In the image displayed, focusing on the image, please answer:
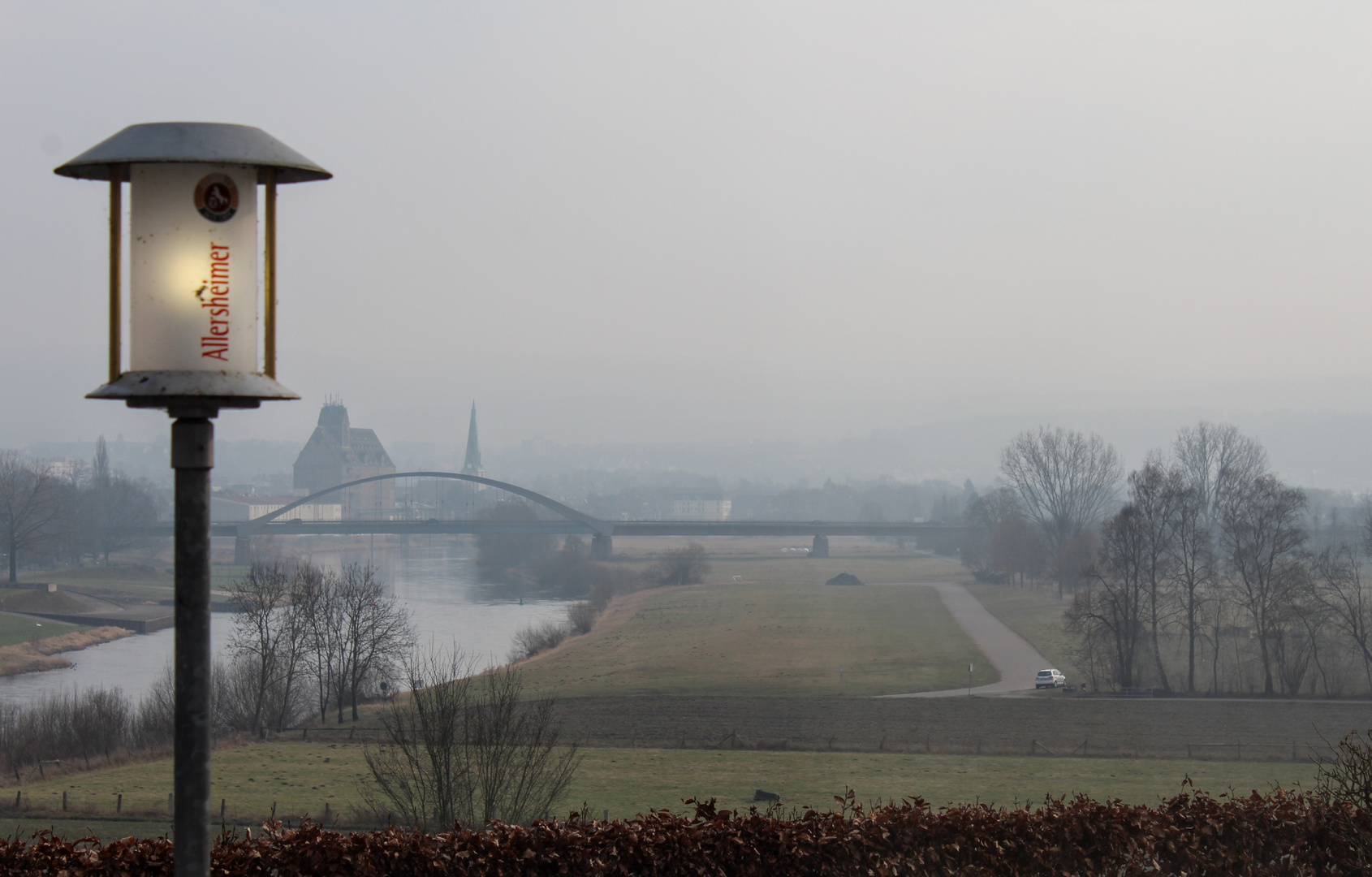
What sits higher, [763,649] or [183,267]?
[183,267]

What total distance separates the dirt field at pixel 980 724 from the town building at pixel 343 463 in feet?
276

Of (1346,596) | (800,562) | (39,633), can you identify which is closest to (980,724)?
(1346,596)

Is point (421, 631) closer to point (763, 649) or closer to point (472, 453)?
point (763, 649)

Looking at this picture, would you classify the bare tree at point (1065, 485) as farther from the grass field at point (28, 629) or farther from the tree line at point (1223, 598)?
the grass field at point (28, 629)

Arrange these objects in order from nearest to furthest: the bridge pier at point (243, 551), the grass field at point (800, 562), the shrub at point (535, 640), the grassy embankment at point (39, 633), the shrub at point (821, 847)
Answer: the shrub at point (821, 847), the grassy embankment at point (39, 633), the shrub at point (535, 640), the bridge pier at point (243, 551), the grass field at point (800, 562)

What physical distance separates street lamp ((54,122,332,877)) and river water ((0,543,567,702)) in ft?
51.1

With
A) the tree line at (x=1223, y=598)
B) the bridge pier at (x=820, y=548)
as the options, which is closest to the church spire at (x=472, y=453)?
the bridge pier at (x=820, y=548)

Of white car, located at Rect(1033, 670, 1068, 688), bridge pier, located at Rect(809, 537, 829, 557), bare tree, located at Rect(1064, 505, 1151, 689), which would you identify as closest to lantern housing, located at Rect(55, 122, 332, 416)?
white car, located at Rect(1033, 670, 1068, 688)

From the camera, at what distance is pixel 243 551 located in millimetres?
65375

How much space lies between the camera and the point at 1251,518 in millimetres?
33781

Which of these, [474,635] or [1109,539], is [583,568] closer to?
[474,635]

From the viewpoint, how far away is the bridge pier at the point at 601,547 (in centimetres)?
7544

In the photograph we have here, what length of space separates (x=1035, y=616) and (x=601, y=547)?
1531 inches

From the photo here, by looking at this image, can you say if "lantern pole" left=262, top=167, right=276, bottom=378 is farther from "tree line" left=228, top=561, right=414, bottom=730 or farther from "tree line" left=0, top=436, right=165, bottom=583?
"tree line" left=0, top=436, right=165, bottom=583
